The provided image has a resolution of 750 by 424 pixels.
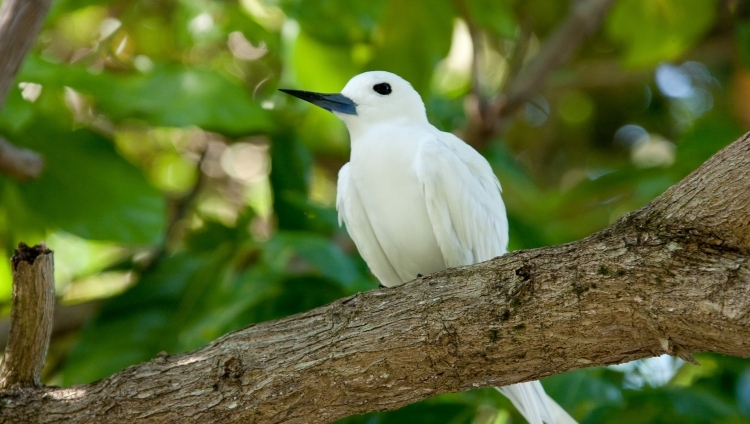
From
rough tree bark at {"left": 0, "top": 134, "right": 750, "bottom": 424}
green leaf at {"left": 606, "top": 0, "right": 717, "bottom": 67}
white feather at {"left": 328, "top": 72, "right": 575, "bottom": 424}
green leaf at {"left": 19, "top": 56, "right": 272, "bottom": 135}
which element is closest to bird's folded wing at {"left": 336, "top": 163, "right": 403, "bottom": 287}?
white feather at {"left": 328, "top": 72, "right": 575, "bottom": 424}

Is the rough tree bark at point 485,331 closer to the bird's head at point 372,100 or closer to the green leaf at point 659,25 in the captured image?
the bird's head at point 372,100

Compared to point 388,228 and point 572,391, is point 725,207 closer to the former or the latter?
point 388,228

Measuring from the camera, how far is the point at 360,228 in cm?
435

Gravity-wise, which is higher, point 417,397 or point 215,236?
point 215,236

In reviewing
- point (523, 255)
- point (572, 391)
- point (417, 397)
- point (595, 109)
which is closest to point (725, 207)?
point (523, 255)

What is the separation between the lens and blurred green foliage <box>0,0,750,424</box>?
5.36 metres

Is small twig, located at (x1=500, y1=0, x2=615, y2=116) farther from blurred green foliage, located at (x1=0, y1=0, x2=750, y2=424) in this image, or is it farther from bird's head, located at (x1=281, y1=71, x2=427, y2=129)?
bird's head, located at (x1=281, y1=71, x2=427, y2=129)

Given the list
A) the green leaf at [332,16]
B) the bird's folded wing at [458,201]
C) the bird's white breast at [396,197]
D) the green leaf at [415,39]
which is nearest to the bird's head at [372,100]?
the bird's white breast at [396,197]

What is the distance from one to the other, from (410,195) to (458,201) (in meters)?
0.25

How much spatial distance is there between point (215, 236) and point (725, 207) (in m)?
4.66

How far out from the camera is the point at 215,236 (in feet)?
21.8

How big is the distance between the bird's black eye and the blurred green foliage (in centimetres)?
109

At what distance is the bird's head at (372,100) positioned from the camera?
14.6 feet

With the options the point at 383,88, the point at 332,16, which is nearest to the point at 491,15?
the point at 332,16
